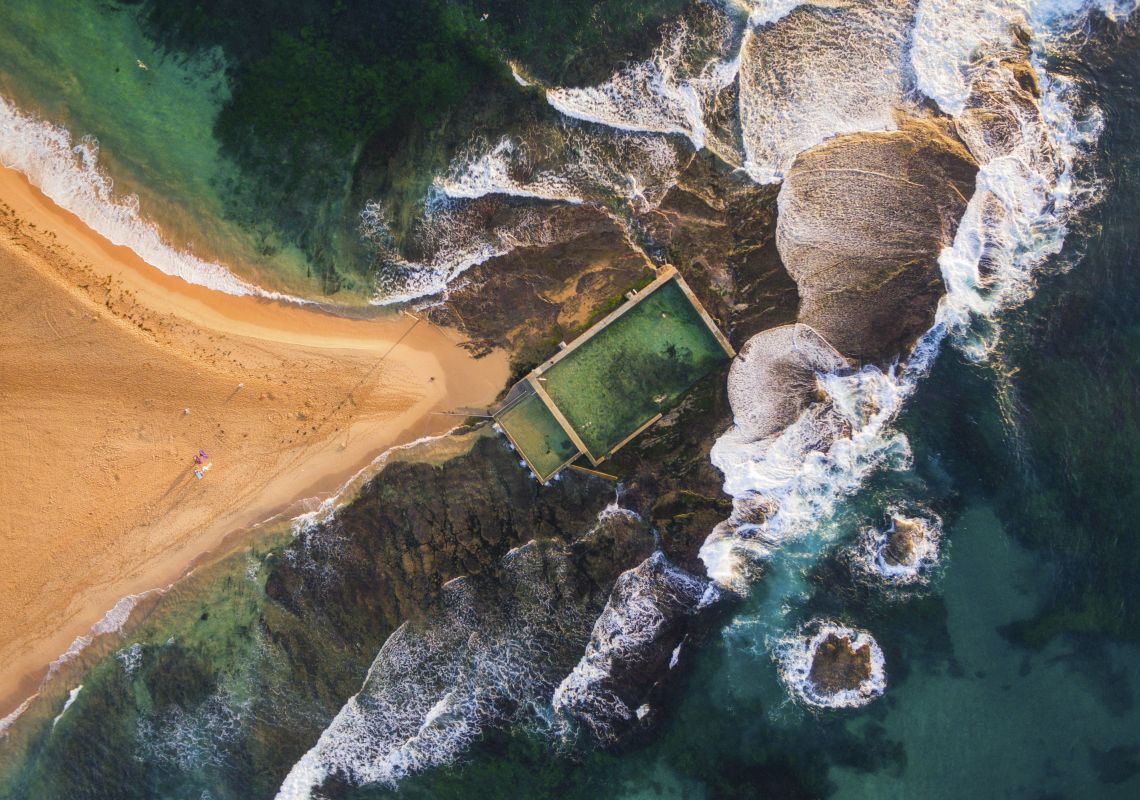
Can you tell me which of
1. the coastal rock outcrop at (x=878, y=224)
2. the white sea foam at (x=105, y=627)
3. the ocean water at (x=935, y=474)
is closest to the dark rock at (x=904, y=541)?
the ocean water at (x=935, y=474)

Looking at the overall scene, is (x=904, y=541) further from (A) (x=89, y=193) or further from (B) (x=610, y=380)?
(A) (x=89, y=193)

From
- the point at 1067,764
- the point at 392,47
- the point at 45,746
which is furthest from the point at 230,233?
the point at 1067,764

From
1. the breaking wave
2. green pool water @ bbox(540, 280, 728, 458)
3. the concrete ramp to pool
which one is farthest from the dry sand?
the breaking wave

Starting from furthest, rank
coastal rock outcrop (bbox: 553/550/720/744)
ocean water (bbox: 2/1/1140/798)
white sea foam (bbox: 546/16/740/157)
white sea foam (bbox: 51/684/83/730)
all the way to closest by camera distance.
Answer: white sea foam (bbox: 51/684/83/730), coastal rock outcrop (bbox: 553/550/720/744), white sea foam (bbox: 546/16/740/157), ocean water (bbox: 2/1/1140/798)

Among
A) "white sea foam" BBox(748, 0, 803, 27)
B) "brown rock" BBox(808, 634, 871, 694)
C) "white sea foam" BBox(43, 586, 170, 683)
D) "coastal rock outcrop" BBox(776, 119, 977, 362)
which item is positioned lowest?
"brown rock" BBox(808, 634, 871, 694)

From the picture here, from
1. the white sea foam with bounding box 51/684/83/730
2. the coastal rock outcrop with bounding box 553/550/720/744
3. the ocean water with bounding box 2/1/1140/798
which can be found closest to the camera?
the ocean water with bounding box 2/1/1140/798

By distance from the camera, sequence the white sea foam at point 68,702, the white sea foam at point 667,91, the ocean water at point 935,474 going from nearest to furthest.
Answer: the ocean water at point 935,474 < the white sea foam at point 667,91 < the white sea foam at point 68,702

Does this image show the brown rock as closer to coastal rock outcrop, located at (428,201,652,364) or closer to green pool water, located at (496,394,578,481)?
green pool water, located at (496,394,578,481)

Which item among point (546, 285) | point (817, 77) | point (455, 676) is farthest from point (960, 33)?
point (455, 676)

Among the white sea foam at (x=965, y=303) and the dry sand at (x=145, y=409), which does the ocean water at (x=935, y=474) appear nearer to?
the white sea foam at (x=965, y=303)
